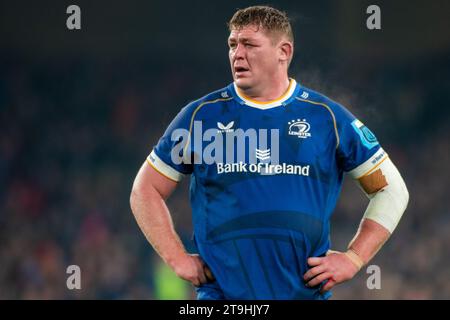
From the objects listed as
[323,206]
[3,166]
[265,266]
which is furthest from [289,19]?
[3,166]

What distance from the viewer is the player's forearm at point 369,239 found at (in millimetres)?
4230

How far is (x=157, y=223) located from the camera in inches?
166

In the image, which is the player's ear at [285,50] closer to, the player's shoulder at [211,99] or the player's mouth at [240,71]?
the player's mouth at [240,71]

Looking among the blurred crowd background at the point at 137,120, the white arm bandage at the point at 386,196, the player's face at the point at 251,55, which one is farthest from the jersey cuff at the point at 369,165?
the blurred crowd background at the point at 137,120

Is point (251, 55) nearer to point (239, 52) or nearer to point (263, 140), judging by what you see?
point (239, 52)

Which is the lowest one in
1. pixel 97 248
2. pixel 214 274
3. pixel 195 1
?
pixel 97 248

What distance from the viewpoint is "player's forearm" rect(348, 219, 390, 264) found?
4230 mm

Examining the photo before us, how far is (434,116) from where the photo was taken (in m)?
10.2

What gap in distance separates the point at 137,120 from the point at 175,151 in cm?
620

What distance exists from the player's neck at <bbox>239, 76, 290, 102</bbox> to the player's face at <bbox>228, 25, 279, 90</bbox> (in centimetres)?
2

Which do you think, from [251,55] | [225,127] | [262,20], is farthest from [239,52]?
[225,127]

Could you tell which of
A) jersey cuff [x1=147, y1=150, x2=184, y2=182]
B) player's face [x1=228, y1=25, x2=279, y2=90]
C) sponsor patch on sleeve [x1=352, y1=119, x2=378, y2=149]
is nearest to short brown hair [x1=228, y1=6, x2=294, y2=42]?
Result: player's face [x1=228, y1=25, x2=279, y2=90]

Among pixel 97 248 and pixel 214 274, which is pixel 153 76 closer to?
pixel 97 248
